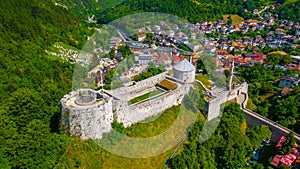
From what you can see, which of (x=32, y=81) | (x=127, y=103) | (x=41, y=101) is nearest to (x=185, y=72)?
(x=127, y=103)

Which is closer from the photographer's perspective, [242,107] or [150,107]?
[150,107]

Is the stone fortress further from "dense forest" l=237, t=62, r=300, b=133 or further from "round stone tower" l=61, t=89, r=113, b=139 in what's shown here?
"dense forest" l=237, t=62, r=300, b=133

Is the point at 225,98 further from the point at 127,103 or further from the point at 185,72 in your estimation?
the point at 127,103

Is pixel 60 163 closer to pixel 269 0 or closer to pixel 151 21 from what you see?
pixel 151 21

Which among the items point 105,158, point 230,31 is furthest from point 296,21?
point 105,158

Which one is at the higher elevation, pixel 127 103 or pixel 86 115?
pixel 86 115

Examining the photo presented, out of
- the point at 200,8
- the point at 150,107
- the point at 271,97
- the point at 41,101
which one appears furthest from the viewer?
the point at 200,8

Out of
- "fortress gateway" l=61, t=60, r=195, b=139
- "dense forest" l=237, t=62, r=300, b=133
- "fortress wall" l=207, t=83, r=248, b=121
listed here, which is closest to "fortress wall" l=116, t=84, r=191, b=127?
"fortress gateway" l=61, t=60, r=195, b=139

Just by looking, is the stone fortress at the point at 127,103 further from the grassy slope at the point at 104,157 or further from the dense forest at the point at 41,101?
the dense forest at the point at 41,101
